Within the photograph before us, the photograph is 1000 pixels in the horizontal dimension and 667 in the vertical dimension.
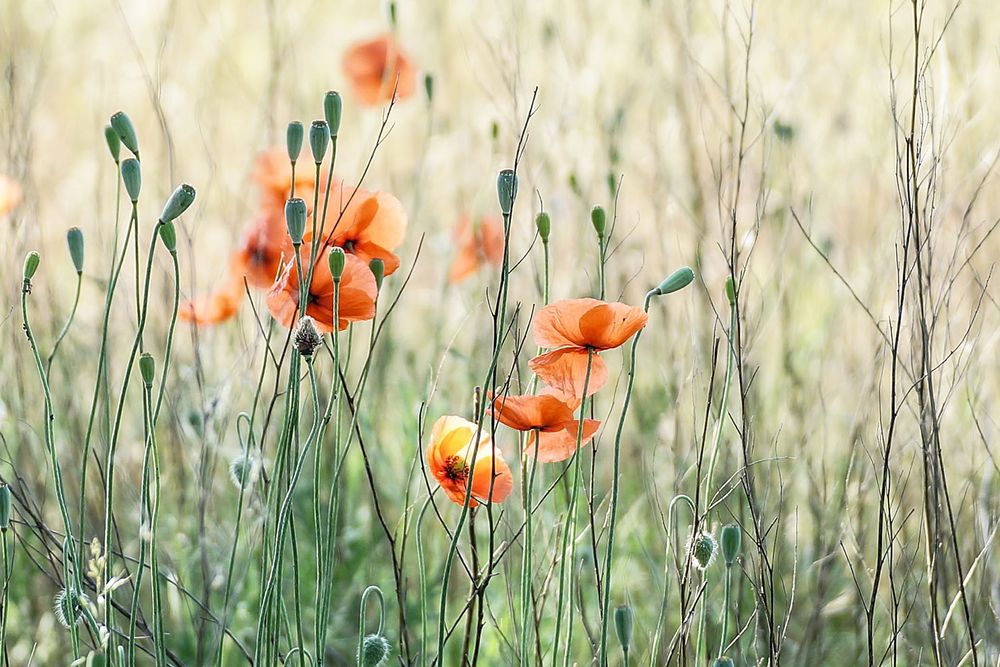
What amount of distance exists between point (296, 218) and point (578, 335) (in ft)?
0.75

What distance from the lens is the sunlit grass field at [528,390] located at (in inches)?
37.8

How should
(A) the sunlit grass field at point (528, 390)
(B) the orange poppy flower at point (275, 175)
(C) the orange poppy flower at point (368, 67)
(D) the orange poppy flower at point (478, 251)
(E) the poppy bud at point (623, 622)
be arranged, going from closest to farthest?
(E) the poppy bud at point (623, 622)
(A) the sunlit grass field at point (528, 390)
(B) the orange poppy flower at point (275, 175)
(D) the orange poppy flower at point (478, 251)
(C) the orange poppy flower at point (368, 67)

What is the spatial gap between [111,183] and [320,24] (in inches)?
51.0

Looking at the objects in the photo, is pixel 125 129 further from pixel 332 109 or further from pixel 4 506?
pixel 4 506

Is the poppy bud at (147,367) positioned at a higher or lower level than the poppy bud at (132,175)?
lower

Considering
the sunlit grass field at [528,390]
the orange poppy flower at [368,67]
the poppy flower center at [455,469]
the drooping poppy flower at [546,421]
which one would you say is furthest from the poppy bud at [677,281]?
the orange poppy flower at [368,67]

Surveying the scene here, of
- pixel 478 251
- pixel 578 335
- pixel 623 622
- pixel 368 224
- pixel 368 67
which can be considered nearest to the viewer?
pixel 623 622

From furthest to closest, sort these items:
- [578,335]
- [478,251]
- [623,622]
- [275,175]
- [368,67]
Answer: [368,67]
[478,251]
[275,175]
[578,335]
[623,622]

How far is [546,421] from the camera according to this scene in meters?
0.95

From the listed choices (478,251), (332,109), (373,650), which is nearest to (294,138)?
(332,109)

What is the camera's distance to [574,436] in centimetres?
99

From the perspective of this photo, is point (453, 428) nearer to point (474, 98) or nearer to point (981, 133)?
point (981, 133)

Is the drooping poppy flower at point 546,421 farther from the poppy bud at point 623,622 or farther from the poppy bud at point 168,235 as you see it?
the poppy bud at point 168,235

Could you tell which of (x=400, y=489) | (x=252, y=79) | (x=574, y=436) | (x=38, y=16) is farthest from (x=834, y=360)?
(x=38, y=16)
